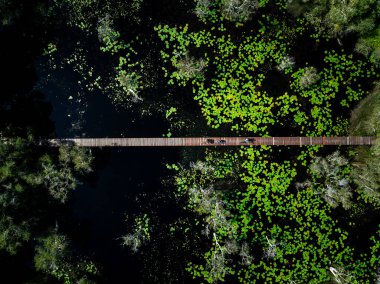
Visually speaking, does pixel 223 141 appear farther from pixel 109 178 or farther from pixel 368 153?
pixel 368 153

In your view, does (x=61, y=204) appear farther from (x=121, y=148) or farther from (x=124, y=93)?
(x=124, y=93)

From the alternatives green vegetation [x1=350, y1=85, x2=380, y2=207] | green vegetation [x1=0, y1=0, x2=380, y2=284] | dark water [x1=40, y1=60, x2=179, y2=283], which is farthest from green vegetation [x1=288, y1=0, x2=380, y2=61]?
dark water [x1=40, y1=60, x2=179, y2=283]

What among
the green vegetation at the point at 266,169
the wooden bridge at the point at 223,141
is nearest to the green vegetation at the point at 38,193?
the wooden bridge at the point at 223,141

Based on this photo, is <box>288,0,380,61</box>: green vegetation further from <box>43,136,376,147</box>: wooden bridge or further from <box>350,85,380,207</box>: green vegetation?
<box>43,136,376,147</box>: wooden bridge

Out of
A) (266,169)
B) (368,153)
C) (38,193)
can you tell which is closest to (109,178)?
(38,193)

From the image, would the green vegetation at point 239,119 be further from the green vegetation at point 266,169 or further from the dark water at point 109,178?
the dark water at point 109,178

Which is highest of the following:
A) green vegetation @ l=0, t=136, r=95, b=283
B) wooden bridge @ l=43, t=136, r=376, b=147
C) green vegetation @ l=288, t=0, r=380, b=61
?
green vegetation @ l=288, t=0, r=380, b=61

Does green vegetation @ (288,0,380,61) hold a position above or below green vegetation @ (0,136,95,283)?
above

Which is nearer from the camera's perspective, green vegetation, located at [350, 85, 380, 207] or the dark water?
green vegetation, located at [350, 85, 380, 207]

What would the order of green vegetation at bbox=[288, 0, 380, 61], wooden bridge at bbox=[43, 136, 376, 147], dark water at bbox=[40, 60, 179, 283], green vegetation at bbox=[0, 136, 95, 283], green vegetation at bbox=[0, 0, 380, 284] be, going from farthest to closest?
dark water at bbox=[40, 60, 179, 283] → green vegetation at bbox=[0, 0, 380, 284] → wooden bridge at bbox=[43, 136, 376, 147] → green vegetation at bbox=[288, 0, 380, 61] → green vegetation at bbox=[0, 136, 95, 283]

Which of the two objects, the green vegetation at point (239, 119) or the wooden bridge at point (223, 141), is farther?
the green vegetation at point (239, 119)

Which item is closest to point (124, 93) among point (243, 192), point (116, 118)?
point (116, 118)
